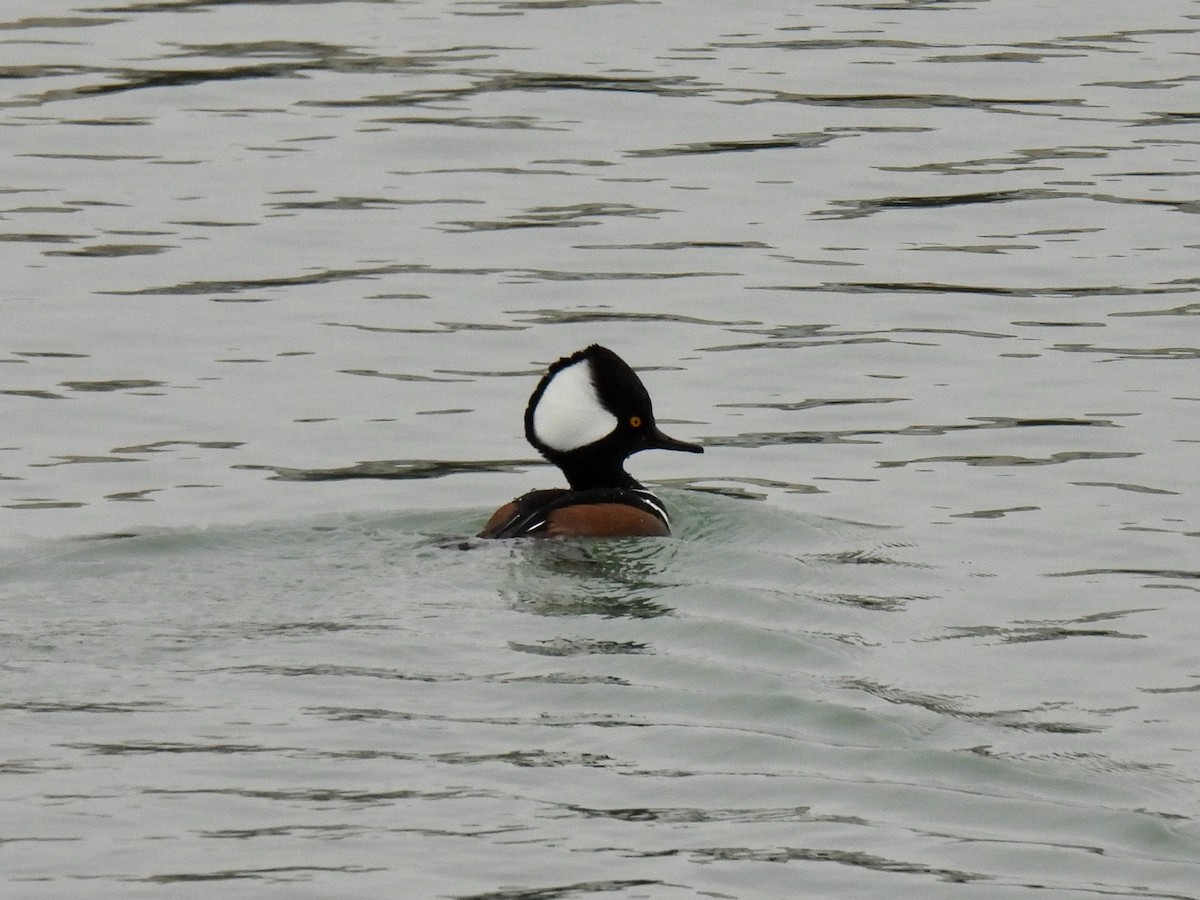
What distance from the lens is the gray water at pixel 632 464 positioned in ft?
24.5

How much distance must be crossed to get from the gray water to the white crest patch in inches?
28.0

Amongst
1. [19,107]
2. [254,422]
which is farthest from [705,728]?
[19,107]

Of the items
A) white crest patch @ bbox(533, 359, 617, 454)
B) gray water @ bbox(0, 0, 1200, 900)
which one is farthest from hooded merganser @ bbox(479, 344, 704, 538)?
gray water @ bbox(0, 0, 1200, 900)

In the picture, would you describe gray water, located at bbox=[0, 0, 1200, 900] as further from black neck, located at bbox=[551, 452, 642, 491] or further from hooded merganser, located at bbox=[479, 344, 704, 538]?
black neck, located at bbox=[551, 452, 642, 491]

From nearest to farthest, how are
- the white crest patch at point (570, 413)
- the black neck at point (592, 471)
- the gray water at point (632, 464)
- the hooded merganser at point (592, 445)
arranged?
the gray water at point (632, 464)
the hooded merganser at point (592, 445)
the white crest patch at point (570, 413)
the black neck at point (592, 471)

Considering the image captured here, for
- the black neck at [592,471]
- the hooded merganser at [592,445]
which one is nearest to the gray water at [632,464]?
the hooded merganser at [592,445]

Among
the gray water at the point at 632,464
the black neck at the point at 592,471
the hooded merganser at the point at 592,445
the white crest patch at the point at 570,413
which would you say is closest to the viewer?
the gray water at the point at 632,464

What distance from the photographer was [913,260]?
15.8 m

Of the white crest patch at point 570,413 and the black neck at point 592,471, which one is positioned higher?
the white crest patch at point 570,413

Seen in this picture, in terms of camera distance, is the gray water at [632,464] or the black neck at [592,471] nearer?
the gray water at [632,464]

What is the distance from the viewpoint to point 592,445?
11.5m

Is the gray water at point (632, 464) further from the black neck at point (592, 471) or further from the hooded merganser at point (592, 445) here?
the black neck at point (592, 471)

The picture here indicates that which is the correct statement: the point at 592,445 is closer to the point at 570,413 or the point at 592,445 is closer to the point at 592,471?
the point at 592,471

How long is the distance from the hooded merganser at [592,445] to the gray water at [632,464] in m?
0.22
